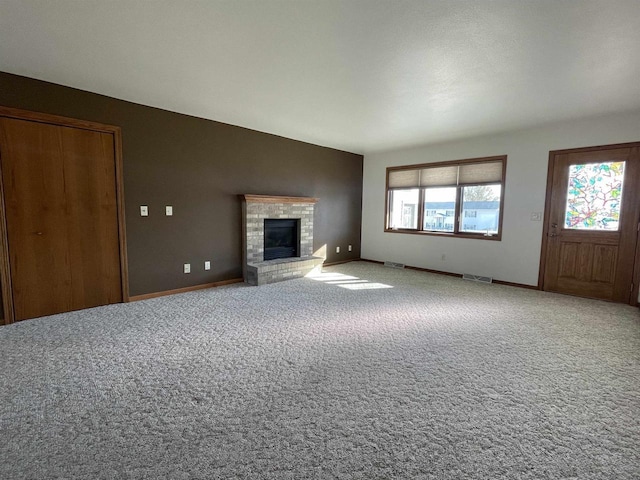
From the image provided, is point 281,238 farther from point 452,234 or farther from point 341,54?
point 341,54

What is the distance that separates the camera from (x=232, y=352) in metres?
2.47

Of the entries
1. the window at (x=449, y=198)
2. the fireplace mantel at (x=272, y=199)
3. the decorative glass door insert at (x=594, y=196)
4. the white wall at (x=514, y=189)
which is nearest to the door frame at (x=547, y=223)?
the white wall at (x=514, y=189)

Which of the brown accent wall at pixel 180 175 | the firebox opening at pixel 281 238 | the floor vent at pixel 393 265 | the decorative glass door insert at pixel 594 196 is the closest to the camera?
the brown accent wall at pixel 180 175

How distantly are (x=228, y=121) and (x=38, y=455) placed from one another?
410 centimetres

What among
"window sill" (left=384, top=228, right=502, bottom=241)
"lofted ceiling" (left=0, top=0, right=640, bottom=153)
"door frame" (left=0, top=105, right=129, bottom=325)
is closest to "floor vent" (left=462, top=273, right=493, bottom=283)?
"window sill" (left=384, top=228, right=502, bottom=241)

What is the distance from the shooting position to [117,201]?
3600mm

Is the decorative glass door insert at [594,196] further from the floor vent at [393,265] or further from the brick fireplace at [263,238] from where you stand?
the brick fireplace at [263,238]

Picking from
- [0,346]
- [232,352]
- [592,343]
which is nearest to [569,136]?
[592,343]

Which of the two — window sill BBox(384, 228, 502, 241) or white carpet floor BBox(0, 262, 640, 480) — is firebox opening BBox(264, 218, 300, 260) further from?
window sill BBox(384, 228, 502, 241)

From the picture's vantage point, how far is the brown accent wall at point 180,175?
3.37 meters

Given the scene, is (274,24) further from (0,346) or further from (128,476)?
(0,346)

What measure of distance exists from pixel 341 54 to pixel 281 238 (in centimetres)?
345

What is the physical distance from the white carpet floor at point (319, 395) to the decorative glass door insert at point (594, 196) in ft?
4.33

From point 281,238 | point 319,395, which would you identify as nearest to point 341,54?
point 319,395
